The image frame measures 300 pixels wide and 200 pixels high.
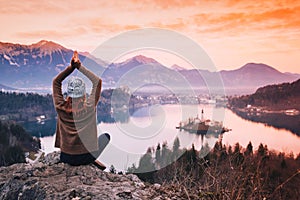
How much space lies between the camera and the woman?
7.07 ft

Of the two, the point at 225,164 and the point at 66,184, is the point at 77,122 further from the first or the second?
the point at 225,164

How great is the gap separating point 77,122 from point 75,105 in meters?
0.13

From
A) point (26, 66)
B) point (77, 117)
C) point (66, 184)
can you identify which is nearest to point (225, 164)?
point (77, 117)

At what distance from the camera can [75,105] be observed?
216 centimetres

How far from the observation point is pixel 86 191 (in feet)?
6.01

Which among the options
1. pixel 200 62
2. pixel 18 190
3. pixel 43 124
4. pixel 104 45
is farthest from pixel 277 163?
pixel 43 124

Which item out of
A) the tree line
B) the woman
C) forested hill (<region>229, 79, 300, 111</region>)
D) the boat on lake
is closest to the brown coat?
the woman

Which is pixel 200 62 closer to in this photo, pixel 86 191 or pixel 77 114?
pixel 77 114

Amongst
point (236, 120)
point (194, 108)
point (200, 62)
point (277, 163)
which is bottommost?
point (277, 163)

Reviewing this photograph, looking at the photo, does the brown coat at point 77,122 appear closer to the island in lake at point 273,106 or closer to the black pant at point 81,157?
the black pant at point 81,157

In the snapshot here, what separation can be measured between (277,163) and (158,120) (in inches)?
208

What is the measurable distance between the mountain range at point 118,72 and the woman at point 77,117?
1.13 ft

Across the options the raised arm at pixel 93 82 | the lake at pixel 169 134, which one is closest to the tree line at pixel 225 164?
the lake at pixel 169 134

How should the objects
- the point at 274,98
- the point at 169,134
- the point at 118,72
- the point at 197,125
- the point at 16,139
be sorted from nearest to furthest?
1. the point at 118,72
2. the point at 197,125
3. the point at 169,134
4. the point at 274,98
5. the point at 16,139
